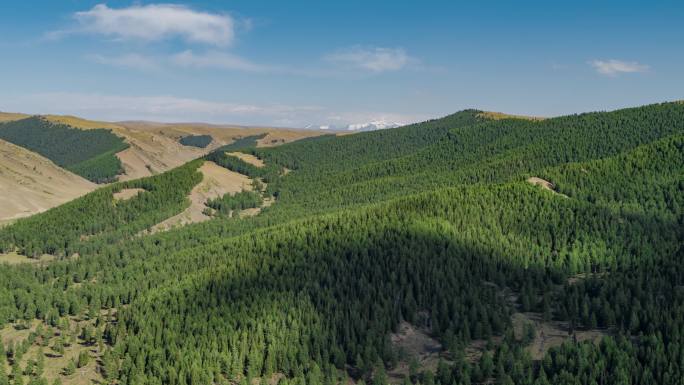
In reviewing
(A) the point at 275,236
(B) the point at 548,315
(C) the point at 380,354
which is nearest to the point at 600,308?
(B) the point at 548,315

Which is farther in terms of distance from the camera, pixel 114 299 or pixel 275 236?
pixel 275 236

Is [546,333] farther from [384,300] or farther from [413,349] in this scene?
[384,300]

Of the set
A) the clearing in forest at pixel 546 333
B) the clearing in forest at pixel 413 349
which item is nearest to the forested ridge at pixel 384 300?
the clearing in forest at pixel 546 333

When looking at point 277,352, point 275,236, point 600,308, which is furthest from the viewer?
point 275,236

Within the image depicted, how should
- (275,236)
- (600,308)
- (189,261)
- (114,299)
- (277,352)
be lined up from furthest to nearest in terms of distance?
(275,236) → (189,261) → (114,299) → (600,308) → (277,352)

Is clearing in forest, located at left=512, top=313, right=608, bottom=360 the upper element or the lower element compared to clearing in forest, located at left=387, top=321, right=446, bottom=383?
upper

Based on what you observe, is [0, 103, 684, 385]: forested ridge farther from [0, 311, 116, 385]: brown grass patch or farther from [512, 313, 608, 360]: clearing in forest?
[0, 311, 116, 385]: brown grass patch

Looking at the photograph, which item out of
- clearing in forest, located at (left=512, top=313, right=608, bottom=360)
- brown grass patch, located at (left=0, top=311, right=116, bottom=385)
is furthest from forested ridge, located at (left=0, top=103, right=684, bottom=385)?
brown grass patch, located at (left=0, top=311, right=116, bottom=385)

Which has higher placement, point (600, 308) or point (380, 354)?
point (600, 308)

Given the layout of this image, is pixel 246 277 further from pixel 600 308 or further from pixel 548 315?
pixel 600 308

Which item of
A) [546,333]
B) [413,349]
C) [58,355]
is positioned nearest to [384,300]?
[413,349]

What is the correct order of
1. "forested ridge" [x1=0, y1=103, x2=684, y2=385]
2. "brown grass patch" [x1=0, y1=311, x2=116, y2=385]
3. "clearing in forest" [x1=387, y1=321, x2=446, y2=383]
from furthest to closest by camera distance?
"clearing in forest" [x1=387, y1=321, x2=446, y2=383] → "brown grass patch" [x1=0, y1=311, x2=116, y2=385] → "forested ridge" [x1=0, y1=103, x2=684, y2=385]
